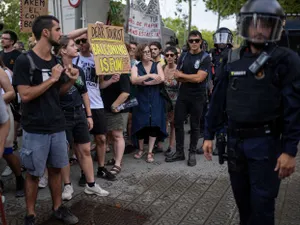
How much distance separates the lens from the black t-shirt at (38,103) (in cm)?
305

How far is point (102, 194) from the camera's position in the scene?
4141 millimetres

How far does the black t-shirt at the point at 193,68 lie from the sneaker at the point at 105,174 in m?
1.80

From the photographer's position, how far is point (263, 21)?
239 centimetres

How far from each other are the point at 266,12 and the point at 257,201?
1.38m

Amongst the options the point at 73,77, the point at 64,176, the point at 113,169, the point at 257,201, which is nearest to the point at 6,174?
the point at 64,176

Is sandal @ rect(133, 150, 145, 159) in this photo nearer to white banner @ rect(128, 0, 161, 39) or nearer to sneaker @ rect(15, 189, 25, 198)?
sneaker @ rect(15, 189, 25, 198)

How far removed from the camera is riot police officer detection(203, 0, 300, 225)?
2.34 metres

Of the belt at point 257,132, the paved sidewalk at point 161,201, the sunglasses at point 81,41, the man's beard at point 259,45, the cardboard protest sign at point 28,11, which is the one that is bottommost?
the paved sidewalk at point 161,201

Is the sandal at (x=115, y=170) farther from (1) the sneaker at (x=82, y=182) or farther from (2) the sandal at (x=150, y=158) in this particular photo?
(2) the sandal at (x=150, y=158)

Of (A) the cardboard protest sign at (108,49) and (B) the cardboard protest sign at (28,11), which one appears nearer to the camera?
(A) the cardboard protest sign at (108,49)

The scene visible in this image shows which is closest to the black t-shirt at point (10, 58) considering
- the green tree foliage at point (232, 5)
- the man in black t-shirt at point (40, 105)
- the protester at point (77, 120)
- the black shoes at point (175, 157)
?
the protester at point (77, 120)

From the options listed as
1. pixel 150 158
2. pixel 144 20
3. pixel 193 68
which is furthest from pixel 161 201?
pixel 144 20

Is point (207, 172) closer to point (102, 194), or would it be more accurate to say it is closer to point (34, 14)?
point (102, 194)

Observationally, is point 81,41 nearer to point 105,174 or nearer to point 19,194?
point 105,174
